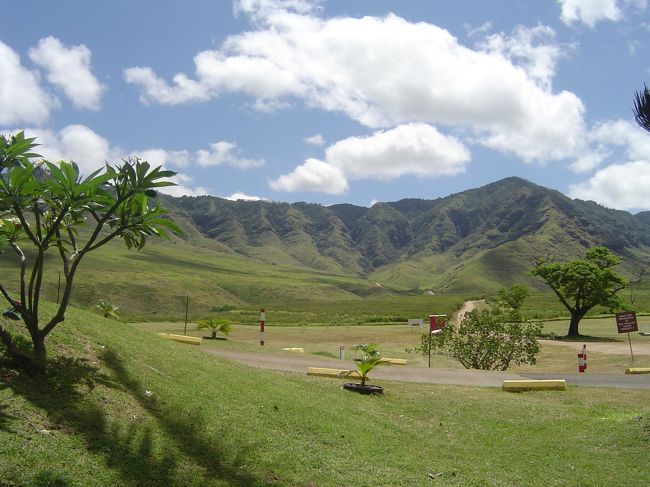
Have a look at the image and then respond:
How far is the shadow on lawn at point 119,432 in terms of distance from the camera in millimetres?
7051

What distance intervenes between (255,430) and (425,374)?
12.4 metres

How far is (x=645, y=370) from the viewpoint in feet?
76.4

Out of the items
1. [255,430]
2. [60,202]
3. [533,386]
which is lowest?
[533,386]

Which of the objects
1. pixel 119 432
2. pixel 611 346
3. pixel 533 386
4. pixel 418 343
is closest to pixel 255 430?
pixel 119 432

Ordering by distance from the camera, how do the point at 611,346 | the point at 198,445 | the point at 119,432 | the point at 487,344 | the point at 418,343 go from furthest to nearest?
the point at 418,343
the point at 611,346
the point at 487,344
the point at 198,445
the point at 119,432

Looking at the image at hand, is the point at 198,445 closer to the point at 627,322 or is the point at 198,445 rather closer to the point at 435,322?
the point at 435,322

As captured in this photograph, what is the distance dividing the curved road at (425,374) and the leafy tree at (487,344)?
805 centimetres

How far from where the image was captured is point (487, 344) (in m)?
30.5

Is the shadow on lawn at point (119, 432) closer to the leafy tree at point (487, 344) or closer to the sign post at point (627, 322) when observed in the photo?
the leafy tree at point (487, 344)

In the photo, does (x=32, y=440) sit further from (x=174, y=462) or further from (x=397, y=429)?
(x=397, y=429)

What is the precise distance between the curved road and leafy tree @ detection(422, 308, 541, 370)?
805cm

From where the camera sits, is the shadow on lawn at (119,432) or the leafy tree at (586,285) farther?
the leafy tree at (586,285)

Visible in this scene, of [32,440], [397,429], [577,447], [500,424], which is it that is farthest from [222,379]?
[577,447]

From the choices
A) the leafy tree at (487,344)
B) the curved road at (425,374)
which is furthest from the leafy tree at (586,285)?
the curved road at (425,374)
